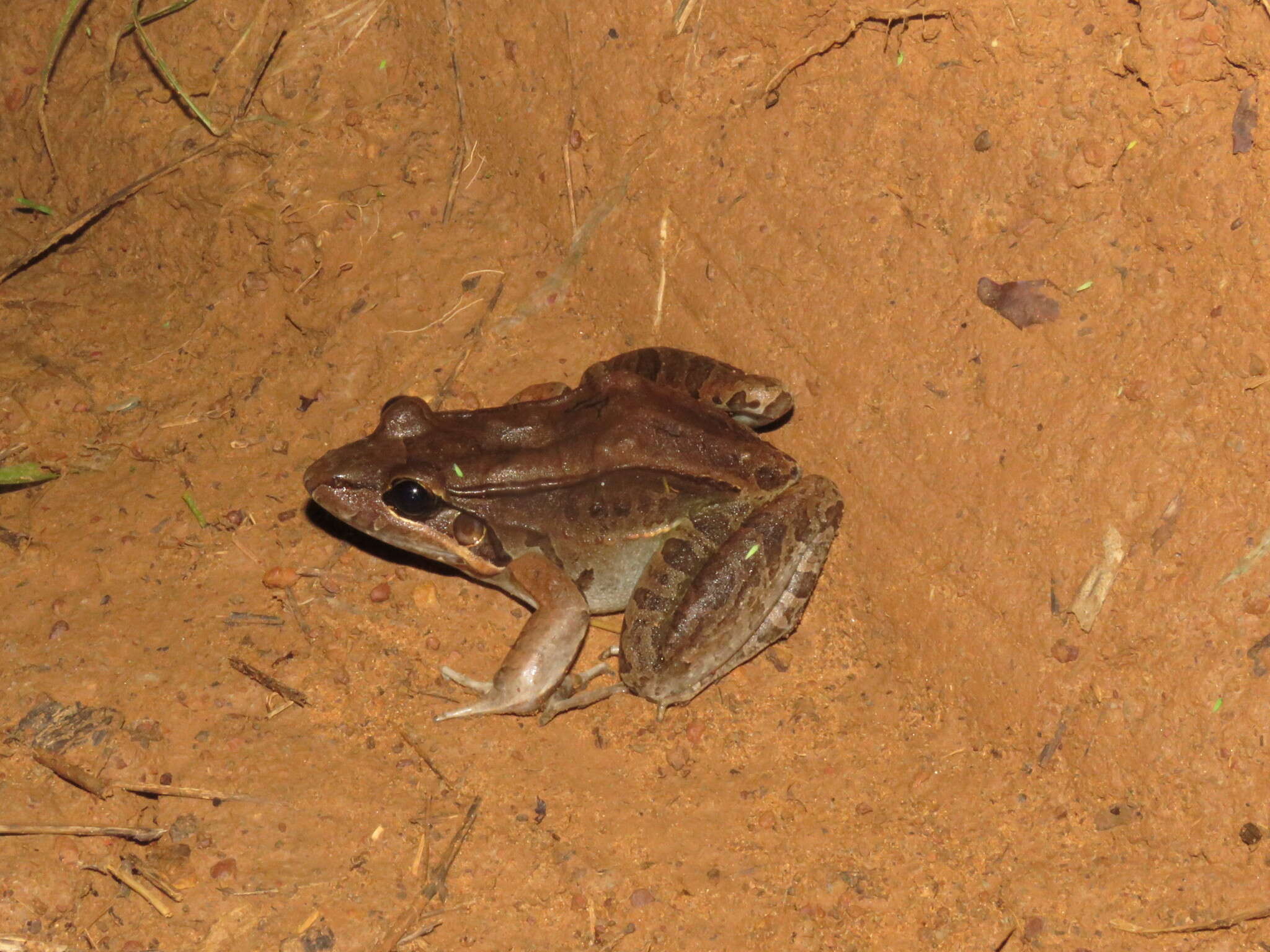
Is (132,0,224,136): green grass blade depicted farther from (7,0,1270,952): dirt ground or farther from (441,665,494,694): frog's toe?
(441,665,494,694): frog's toe

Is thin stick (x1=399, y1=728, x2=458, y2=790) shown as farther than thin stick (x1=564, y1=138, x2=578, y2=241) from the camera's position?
No

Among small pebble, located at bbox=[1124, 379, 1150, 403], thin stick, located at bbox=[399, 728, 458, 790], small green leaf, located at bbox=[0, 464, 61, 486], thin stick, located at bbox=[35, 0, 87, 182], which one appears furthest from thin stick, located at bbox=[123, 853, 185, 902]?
thin stick, located at bbox=[35, 0, 87, 182]

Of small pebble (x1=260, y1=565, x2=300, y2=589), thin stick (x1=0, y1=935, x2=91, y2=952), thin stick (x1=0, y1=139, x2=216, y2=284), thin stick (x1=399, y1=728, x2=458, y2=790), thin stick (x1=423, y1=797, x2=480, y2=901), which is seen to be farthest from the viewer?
thin stick (x1=0, y1=139, x2=216, y2=284)

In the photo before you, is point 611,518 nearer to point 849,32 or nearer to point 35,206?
point 849,32

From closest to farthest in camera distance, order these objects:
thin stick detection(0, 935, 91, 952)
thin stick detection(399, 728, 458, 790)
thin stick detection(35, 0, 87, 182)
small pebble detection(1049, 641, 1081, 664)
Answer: thin stick detection(0, 935, 91, 952), small pebble detection(1049, 641, 1081, 664), thin stick detection(399, 728, 458, 790), thin stick detection(35, 0, 87, 182)

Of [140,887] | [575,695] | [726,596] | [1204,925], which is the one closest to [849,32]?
[726,596]

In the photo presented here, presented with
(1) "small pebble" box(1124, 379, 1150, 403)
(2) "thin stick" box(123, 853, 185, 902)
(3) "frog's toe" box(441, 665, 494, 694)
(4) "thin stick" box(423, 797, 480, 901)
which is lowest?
(4) "thin stick" box(423, 797, 480, 901)
